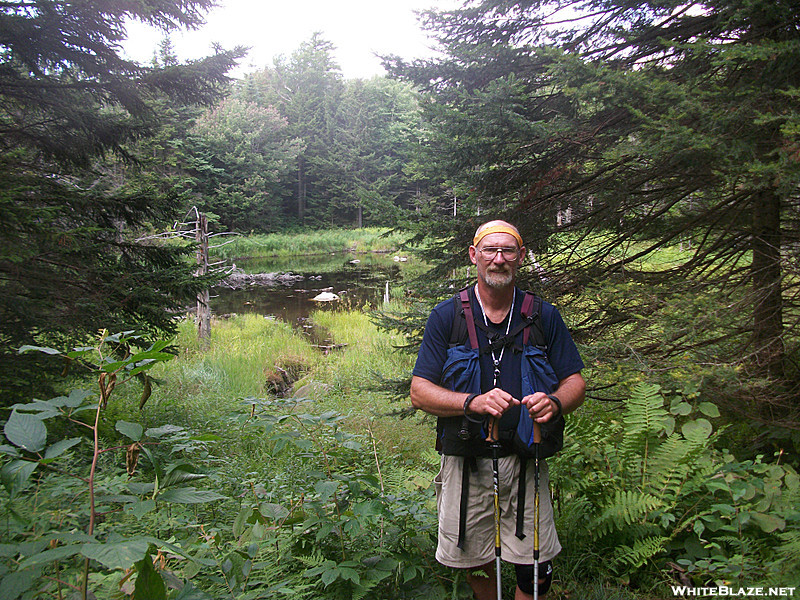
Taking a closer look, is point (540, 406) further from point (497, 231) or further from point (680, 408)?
point (680, 408)

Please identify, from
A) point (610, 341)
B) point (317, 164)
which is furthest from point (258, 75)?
point (610, 341)

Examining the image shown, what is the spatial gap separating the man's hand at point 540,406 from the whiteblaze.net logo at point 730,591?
1.20 metres

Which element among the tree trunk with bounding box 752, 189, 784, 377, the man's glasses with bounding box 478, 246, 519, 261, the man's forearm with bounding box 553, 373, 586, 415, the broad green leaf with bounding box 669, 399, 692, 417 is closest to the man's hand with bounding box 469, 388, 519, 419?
the man's forearm with bounding box 553, 373, 586, 415

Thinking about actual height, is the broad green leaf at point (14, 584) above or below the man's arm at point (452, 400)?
below

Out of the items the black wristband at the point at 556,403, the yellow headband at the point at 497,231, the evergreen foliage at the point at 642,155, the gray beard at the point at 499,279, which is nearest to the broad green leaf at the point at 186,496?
the black wristband at the point at 556,403

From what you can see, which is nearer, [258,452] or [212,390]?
[258,452]

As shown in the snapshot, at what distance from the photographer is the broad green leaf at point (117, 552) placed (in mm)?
1136

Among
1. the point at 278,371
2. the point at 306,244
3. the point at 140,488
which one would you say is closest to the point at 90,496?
the point at 140,488

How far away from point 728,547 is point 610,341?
159 cm

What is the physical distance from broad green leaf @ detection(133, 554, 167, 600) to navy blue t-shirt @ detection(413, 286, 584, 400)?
1363mm

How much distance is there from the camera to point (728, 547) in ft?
9.46

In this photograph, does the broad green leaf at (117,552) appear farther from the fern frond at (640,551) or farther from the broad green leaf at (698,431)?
the broad green leaf at (698,431)

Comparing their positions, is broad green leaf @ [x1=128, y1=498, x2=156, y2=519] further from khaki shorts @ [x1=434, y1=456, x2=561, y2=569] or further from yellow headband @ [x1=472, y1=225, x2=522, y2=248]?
yellow headband @ [x1=472, y1=225, x2=522, y2=248]

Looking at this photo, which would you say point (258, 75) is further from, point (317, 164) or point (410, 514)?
point (410, 514)
